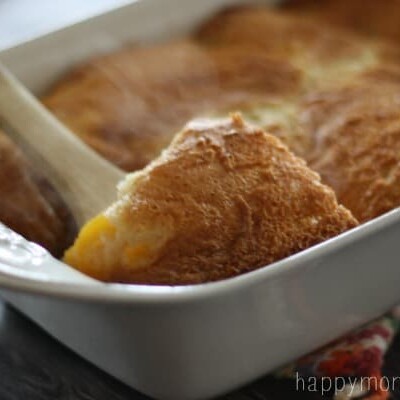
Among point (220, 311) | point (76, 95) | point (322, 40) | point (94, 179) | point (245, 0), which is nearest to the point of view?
point (220, 311)

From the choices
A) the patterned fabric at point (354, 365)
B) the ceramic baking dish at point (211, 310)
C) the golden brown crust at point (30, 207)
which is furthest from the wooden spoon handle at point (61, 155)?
the patterned fabric at point (354, 365)

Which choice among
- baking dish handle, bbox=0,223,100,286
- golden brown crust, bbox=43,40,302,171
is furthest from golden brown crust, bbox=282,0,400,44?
baking dish handle, bbox=0,223,100,286

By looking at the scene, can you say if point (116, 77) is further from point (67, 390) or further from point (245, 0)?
point (67, 390)

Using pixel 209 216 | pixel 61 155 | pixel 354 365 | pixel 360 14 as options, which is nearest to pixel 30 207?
pixel 61 155

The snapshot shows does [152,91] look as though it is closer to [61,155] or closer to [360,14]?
[61,155]

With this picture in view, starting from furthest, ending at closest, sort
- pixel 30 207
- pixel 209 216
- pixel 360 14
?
pixel 360 14 → pixel 30 207 → pixel 209 216

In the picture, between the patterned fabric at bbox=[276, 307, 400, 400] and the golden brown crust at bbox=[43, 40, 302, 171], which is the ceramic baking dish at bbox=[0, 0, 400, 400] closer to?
the patterned fabric at bbox=[276, 307, 400, 400]

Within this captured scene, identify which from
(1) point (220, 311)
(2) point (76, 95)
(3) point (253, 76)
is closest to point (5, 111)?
(2) point (76, 95)
